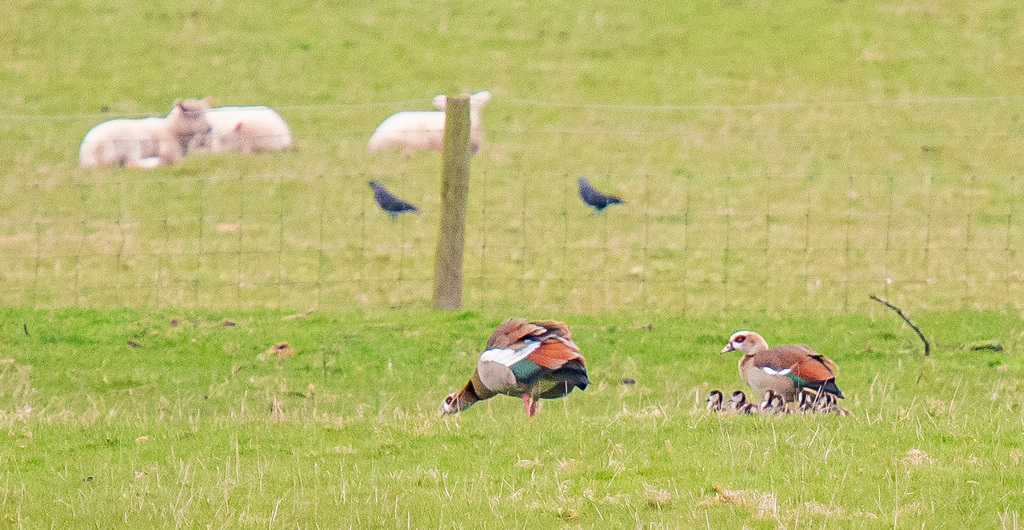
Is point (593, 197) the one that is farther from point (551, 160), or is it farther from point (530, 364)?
point (530, 364)

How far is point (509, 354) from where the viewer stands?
23.7ft

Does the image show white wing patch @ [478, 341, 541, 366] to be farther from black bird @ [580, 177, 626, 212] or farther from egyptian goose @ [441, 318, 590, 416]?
black bird @ [580, 177, 626, 212]

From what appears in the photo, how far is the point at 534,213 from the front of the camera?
17156 millimetres

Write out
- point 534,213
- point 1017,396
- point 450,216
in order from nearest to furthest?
point 1017,396 < point 450,216 < point 534,213

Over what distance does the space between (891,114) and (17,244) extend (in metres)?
14.6

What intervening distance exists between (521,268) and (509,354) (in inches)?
277

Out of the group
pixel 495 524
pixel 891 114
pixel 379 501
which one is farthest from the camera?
pixel 891 114

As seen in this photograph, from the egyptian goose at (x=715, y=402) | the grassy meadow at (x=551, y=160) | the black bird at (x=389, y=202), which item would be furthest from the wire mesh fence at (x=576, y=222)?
the egyptian goose at (x=715, y=402)

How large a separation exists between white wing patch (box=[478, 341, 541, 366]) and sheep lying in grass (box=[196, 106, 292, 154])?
13.8m

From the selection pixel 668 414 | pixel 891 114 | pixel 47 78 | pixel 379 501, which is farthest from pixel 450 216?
pixel 47 78

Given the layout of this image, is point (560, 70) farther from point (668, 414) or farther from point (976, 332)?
point (668, 414)

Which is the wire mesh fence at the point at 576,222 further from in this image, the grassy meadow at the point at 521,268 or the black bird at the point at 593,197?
the black bird at the point at 593,197

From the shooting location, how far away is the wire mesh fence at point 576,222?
43.4 ft

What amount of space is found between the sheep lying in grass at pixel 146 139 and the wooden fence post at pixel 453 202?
9674mm
